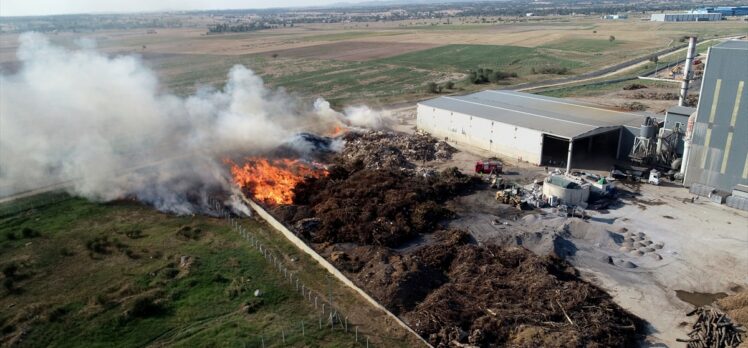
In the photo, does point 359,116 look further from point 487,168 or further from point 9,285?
point 9,285

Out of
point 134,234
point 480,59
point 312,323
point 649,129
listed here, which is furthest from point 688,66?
point 480,59

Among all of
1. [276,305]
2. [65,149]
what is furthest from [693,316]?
[65,149]

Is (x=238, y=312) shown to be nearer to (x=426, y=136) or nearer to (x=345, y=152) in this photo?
(x=345, y=152)

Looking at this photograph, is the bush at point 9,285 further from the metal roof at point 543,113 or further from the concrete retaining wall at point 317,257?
the metal roof at point 543,113

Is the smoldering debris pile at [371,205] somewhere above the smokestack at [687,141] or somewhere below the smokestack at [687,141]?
below

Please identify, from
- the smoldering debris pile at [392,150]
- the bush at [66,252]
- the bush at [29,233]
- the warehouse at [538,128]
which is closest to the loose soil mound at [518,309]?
the warehouse at [538,128]

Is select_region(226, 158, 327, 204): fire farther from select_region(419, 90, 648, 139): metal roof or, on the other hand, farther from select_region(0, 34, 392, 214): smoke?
select_region(419, 90, 648, 139): metal roof
